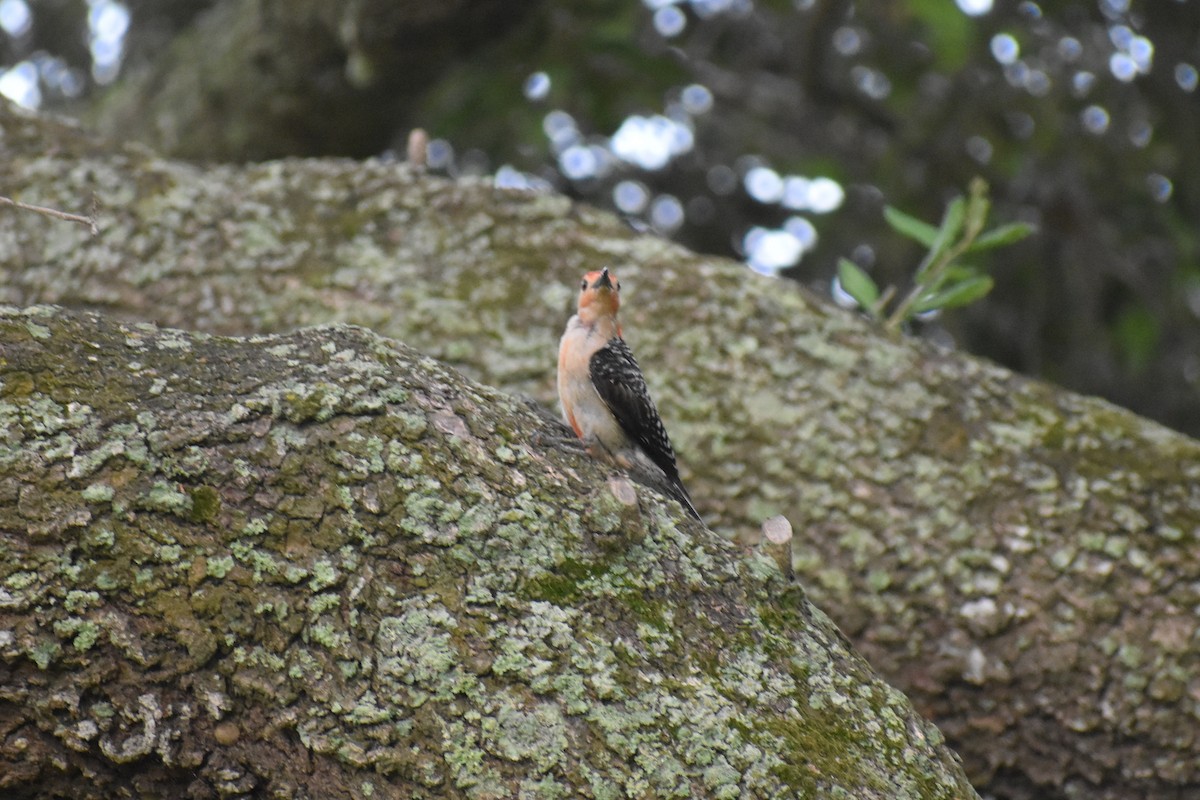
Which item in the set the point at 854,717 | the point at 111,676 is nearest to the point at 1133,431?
the point at 854,717

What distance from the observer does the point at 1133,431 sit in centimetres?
383

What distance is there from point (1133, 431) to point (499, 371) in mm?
2170

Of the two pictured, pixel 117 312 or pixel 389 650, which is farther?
pixel 117 312

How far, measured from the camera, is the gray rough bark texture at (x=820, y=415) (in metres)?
3.40

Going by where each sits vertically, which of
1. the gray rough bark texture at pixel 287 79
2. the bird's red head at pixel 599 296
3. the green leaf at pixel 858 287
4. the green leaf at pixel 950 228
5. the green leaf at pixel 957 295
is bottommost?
the gray rough bark texture at pixel 287 79

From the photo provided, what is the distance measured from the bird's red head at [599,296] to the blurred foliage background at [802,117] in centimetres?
210

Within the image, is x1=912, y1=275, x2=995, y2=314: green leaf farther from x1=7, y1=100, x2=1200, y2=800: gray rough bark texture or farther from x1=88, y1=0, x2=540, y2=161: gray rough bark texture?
x1=88, y1=0, x2=540, y2=161: gray rough bark texture

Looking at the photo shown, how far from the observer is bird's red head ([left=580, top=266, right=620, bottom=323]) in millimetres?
3846

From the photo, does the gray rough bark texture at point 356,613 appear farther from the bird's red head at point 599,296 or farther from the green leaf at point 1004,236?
the green leaf at point 1004,236

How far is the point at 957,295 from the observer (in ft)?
13.0

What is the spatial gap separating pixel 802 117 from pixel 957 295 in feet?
11.7

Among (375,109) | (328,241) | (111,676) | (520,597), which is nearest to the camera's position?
(111,676)

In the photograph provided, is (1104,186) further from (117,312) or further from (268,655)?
(268,655)

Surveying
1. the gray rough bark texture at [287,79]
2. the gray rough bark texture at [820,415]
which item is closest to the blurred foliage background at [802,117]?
the gray rough bark texture at [287,79]
